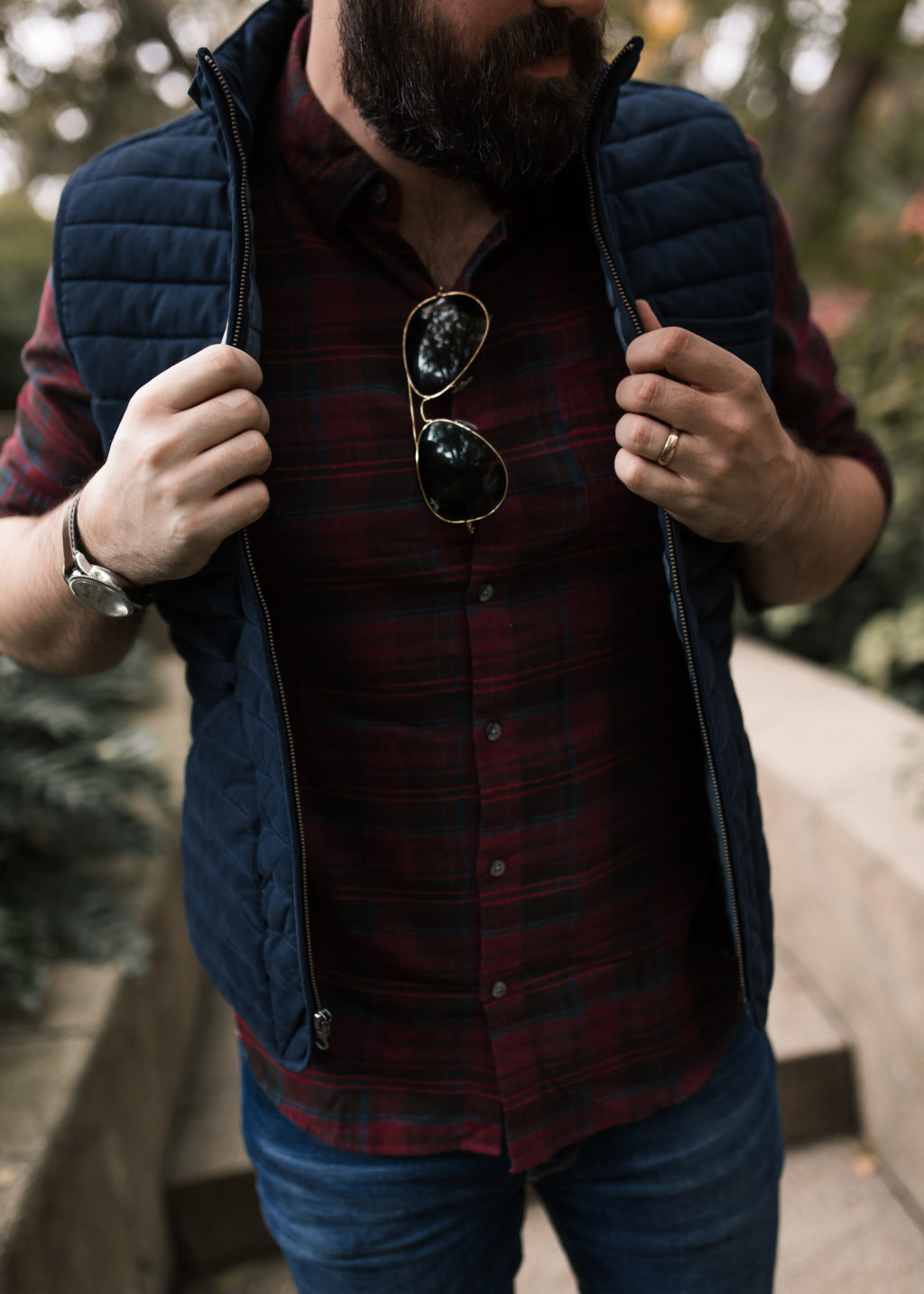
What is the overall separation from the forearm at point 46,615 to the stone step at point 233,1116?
141 cm

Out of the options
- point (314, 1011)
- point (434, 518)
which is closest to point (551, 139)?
point (434, 518)

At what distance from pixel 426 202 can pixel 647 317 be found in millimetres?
331

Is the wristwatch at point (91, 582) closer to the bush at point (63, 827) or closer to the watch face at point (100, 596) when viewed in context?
the watch face at point (100, 596)

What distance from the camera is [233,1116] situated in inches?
104

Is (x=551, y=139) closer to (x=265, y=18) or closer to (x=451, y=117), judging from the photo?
(x=451, y=117)

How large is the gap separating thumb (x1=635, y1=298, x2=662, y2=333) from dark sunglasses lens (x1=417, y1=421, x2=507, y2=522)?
0.21 m

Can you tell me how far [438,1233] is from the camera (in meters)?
1.26

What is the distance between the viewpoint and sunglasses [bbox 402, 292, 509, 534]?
1.12m

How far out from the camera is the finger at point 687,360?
1.00 m

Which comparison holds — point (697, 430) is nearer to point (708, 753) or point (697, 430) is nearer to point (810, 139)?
point (708, 753)

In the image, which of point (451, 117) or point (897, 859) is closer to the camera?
point (451, 117)

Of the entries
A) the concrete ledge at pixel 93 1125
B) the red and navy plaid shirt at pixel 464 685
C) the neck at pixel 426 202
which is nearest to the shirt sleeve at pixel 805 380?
the red and navy plaid shirt at pixel 464 685

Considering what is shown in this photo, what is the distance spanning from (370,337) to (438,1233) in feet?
3.53

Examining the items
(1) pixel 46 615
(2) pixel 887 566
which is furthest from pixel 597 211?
(2) pixel 887 566
